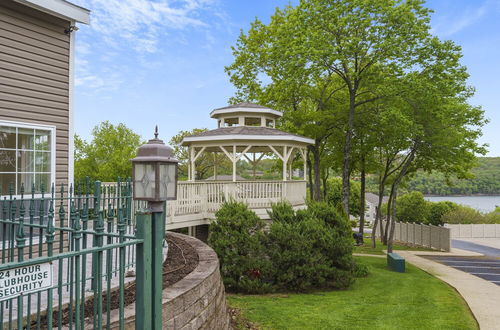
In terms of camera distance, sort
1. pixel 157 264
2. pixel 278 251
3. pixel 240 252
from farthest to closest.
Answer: pixel 278 251 → pixel 240 252 → pixel 157 264

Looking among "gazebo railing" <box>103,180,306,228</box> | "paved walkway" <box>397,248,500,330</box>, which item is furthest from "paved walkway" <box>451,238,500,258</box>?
"gazebo railing" <box>103,180,306,228</box>

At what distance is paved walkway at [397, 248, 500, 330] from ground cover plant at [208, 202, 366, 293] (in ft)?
11.5

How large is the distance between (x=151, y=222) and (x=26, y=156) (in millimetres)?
5680

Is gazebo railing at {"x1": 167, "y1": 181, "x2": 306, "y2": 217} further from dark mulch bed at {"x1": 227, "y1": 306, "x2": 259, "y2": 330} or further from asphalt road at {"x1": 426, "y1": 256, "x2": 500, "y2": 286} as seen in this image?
asphalt road at {"x1": 426, "y1": 256, "x2": 500, "y2": 286}

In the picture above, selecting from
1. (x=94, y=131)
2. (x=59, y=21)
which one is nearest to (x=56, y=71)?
(x=59, y=21)

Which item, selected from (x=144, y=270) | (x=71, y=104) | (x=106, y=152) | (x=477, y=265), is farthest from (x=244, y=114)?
(x=106, y=152)

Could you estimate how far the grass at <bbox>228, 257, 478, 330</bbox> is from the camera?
294 inches

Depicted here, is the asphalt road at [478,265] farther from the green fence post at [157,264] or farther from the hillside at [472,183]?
the hillside at [472,183]

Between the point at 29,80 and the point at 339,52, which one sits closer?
the point at 29,80

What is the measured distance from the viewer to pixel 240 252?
32.8 ft

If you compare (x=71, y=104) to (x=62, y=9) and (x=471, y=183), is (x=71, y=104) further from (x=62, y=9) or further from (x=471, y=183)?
(x=471, y=183)

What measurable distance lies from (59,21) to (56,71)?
3.55ft

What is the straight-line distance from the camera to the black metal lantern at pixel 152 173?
10.5 feet

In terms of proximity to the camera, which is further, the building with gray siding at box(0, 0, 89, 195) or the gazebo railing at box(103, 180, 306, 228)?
the gazebo railing at box(103, 180, 306, 228)
